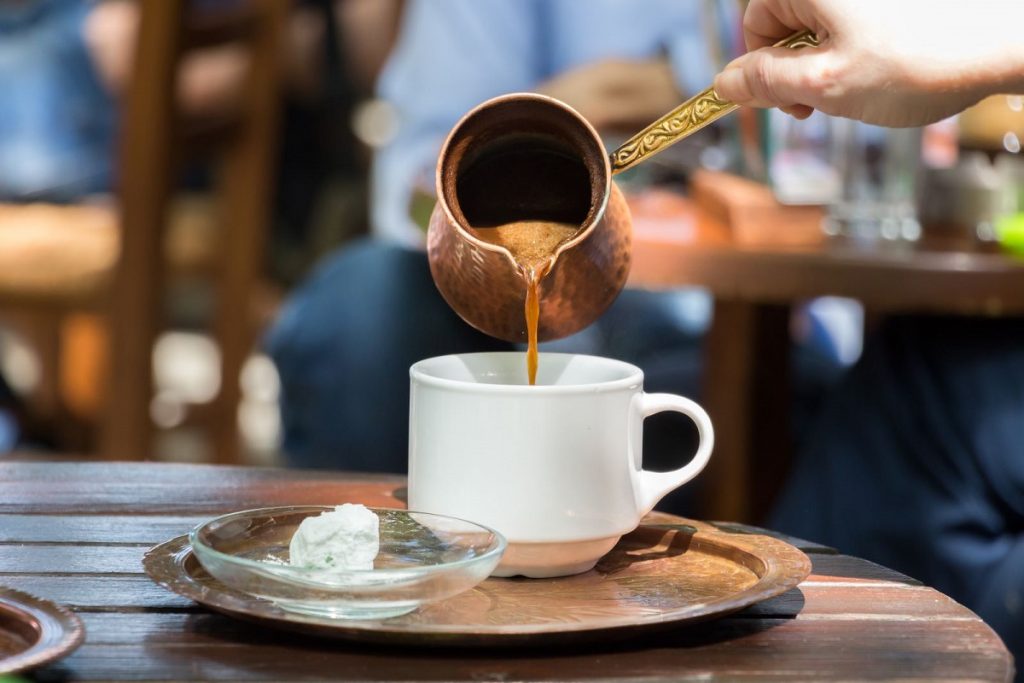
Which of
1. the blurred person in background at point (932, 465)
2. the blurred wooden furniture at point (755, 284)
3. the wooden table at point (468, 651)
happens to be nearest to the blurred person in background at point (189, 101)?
the blurred wooden furniture at point (755, 284)

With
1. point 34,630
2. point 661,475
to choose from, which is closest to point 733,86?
point 661,475

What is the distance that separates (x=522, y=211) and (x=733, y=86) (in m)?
0.15

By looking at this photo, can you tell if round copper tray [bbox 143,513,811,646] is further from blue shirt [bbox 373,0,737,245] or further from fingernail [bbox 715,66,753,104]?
blue shirt [bbox 373,0,737,245]

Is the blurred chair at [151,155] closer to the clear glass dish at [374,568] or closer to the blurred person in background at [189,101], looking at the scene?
the blurred person in background at [189,101]

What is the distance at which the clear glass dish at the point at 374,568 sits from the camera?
2.03 ft

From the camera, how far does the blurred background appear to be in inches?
64.5

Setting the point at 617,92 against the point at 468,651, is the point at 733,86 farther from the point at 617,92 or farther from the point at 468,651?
the point at 617,92

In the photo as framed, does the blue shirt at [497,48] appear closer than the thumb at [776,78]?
No

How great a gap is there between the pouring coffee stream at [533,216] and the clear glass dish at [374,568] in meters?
0.13

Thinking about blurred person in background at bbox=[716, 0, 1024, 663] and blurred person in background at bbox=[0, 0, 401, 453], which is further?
blurred person in background at bbox=[0, 0, 401, 453]

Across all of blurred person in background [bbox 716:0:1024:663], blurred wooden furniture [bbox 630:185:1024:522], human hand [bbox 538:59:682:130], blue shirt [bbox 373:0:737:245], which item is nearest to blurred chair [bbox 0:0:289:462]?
blue shirt [bbox 373:0:737:245]

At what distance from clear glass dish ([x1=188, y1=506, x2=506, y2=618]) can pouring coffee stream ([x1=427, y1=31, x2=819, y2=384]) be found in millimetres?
128

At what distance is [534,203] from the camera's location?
32.9 inches

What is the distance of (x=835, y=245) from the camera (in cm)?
149
